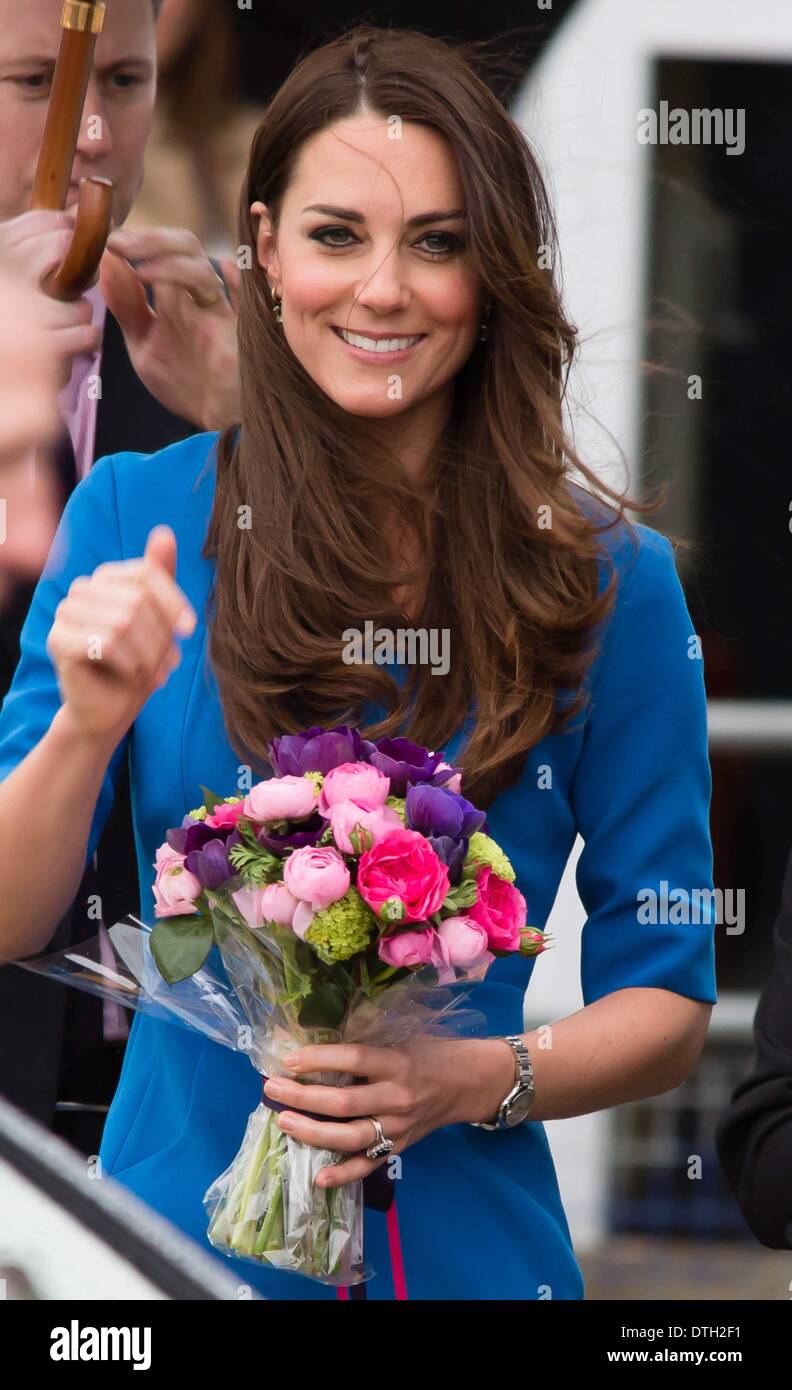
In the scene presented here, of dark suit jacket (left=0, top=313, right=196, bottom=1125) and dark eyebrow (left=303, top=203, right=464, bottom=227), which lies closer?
dark eyebrow (left=303, top=203, right=464, bottom=227)

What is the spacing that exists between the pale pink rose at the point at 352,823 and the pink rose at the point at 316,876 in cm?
2

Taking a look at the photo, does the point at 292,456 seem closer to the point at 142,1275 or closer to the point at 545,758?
the point at 545,758

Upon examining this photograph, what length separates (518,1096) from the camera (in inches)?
69.4

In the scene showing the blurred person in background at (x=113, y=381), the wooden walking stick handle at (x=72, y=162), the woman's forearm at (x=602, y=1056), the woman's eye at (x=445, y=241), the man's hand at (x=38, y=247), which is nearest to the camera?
the woman's forearm at (x=602, y=1056)

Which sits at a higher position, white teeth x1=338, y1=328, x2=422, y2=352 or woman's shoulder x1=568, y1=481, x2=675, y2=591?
white teeth x1=338, y1=328, x2=422, y2=352

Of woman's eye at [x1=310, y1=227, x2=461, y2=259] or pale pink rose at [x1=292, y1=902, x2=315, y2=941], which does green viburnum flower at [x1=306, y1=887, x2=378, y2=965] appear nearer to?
pale pink rose at [x1=292, y1=902, x2=315, y2=941]

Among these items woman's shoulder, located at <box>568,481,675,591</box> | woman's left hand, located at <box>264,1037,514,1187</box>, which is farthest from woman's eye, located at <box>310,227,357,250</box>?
woman's left hand, located at <box>264,1037,514,1187</box>

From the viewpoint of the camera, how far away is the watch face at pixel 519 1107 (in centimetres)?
176

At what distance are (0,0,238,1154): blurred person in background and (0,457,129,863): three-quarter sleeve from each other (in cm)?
40

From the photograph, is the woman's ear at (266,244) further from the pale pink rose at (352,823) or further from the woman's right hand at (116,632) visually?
the pale pink rose at (352,823)

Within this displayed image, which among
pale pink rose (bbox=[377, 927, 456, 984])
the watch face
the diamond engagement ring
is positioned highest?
pale pink rose (bbox=[377, 927, 456, 984])

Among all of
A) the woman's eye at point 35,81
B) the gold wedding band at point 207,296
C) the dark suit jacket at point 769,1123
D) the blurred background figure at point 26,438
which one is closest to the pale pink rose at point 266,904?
the dark suit jacket at point 769,1123

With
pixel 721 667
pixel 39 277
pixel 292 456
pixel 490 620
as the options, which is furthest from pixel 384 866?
pixel 721 667

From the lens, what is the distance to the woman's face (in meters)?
1.83
